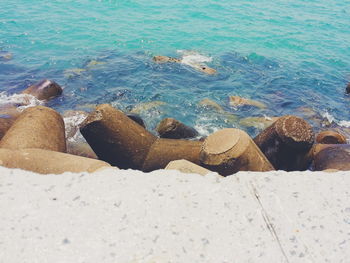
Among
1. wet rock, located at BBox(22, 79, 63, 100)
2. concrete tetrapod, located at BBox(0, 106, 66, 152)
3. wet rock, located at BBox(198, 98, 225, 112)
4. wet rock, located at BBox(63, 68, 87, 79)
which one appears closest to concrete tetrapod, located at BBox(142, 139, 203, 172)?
concrete tetrapod, located at BBox(0, 106, 66, 152)

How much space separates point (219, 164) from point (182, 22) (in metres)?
16.4

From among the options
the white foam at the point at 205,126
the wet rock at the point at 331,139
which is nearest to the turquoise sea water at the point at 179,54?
the white foam at the point at 205,126

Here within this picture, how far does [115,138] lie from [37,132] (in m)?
1.15

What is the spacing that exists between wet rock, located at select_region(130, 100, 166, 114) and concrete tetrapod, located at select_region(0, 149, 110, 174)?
5416 millimetres

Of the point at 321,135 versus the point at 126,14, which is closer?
the point at 321,135

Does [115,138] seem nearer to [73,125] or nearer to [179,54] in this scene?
[73,125]

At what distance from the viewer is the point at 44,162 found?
3.73 m

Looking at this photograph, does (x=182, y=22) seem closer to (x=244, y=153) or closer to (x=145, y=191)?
(x=244, y=153)

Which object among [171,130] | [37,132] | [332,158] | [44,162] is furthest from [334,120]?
[44,162]

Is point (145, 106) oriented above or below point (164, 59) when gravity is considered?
below

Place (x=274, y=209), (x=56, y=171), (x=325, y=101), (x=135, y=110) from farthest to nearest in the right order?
(x=325, y=101)
(x=135, y=110)
(x=56, y=171)
(x=274, y=209)

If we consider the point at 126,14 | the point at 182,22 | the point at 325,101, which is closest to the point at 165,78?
the point at 325,101

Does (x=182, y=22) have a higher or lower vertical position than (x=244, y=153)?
lower

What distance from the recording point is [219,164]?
14.2 feet
